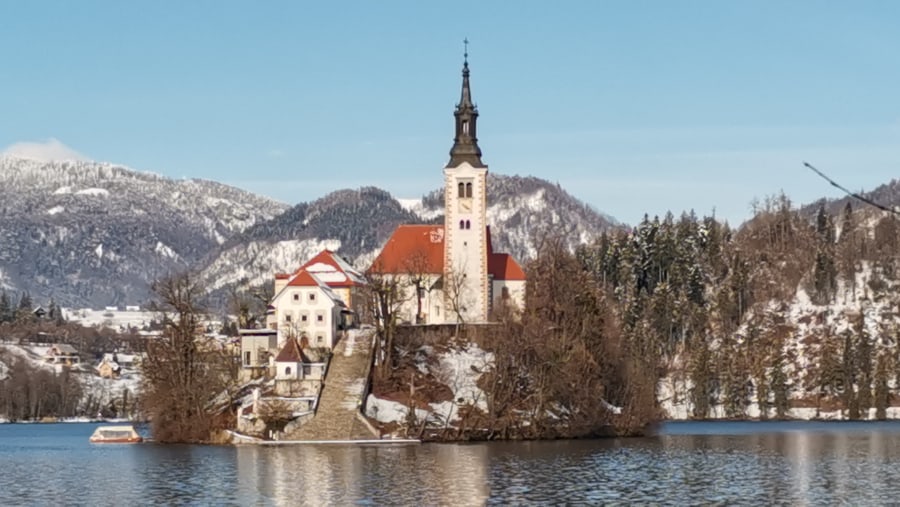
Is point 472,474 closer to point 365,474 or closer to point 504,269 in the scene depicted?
point 365,474

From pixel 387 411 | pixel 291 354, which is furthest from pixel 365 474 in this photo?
pixel 291 354

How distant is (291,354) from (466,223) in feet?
80.6

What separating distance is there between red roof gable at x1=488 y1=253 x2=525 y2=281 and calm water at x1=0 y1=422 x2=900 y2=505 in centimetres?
3286

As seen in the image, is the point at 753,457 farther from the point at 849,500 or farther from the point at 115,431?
the point at 115,431

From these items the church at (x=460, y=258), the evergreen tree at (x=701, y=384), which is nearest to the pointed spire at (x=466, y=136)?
the church at (x=460, y=258)

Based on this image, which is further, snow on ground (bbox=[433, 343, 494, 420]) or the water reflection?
snow on ground (bbox=[433, 343, 494, 420])

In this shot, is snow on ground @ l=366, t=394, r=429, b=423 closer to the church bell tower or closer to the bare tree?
the bare tree

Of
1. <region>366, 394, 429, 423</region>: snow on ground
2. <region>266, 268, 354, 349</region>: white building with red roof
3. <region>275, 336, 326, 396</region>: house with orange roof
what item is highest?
<region>266, 268, 354, 349</region>: white building with red roof

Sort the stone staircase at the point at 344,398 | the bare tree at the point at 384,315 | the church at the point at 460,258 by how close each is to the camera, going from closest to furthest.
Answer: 1. the stone staircase at the point at 344,398
2. the bare tree at the point at 384,315
3. the church at the point at 460,258

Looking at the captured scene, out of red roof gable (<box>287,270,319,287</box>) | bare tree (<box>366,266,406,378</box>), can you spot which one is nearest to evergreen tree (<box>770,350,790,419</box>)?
bare tree (<box>366,266,406,378</box>)

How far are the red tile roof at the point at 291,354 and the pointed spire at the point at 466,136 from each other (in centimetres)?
2518

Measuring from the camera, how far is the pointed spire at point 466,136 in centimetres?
12429

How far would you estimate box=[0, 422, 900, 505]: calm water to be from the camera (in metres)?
60.1

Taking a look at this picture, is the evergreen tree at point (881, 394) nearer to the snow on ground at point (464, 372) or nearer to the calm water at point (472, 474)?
the calm water at point (472, 474)
